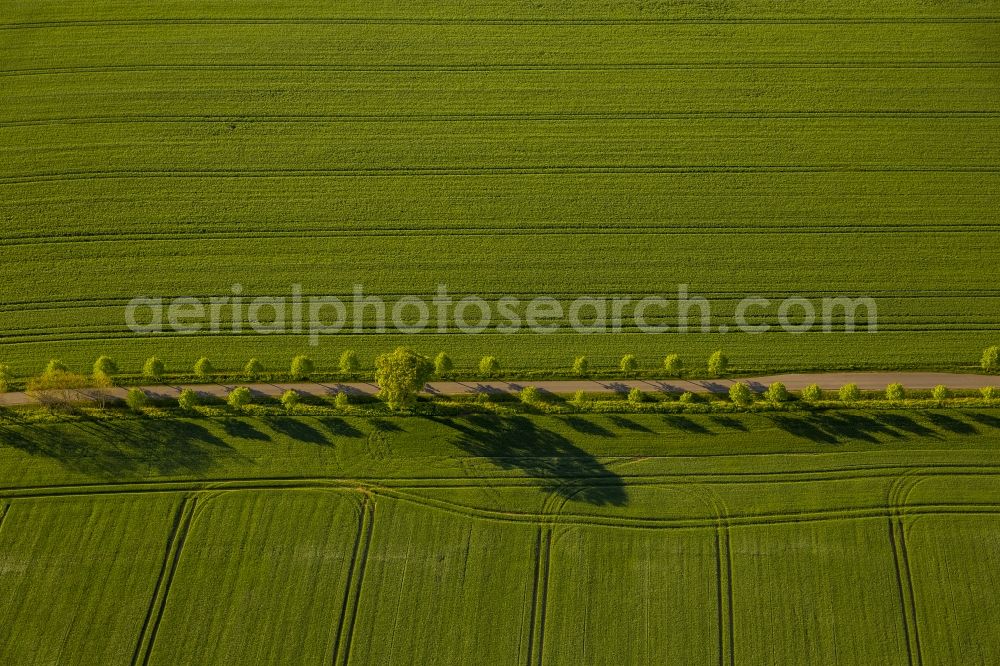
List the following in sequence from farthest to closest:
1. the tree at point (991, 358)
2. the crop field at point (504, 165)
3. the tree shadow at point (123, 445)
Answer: the crop field at point (504, 165), the tree at point (991, 358), the tree shadow at point (123, 445)

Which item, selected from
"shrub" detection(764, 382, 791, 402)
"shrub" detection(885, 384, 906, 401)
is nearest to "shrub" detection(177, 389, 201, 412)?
"shrub" detection(764, 382, 791, 402)

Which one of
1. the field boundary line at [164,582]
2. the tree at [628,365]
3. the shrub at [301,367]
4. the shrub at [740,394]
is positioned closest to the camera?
the field boundary line at [164,582]

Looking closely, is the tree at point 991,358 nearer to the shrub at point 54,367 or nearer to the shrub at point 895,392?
the shrub at point 895,392

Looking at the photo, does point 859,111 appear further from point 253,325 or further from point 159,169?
point 159,169

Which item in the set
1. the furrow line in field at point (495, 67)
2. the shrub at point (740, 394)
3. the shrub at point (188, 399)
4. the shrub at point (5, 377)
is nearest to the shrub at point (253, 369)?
the shrub at point (188, 399)

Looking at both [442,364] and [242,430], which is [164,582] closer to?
[242,430]

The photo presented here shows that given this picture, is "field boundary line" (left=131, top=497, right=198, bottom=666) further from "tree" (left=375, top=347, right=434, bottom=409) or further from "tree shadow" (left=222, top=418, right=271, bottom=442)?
"tree" (left=375, top=347, right=434, bottom=409)
